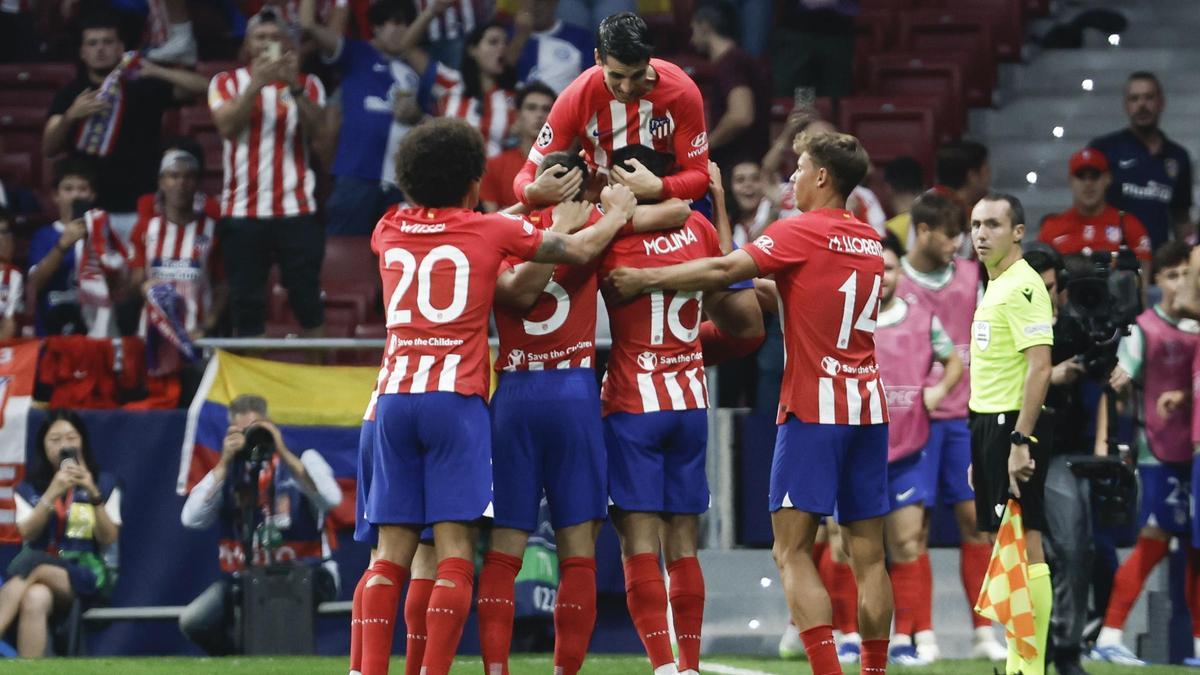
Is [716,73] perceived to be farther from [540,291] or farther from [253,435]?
Answer: [540,291]

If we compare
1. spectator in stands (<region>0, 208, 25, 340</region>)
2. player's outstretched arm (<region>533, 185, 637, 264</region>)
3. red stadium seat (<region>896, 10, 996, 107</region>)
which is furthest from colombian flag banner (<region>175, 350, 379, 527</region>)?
red stadium seat (<region>896, 10, 996, 107</region>)

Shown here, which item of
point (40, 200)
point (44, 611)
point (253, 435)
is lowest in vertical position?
point (44, 611)

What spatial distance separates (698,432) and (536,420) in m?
0.62

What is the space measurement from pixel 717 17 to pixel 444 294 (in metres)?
6.47

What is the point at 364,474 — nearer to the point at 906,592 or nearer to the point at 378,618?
the point at 378,618

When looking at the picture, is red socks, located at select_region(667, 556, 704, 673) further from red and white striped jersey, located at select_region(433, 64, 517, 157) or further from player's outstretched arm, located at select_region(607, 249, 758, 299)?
red and white striped jersey, located at select_region(433, 64, 517, 157)

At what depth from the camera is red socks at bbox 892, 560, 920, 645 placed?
9688 mm

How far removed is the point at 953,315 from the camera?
10.1m

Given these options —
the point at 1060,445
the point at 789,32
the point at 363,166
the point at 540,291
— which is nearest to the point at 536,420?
the point at 540,291

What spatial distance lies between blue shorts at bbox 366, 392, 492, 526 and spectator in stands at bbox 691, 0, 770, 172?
18.5 ft

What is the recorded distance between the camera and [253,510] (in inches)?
407

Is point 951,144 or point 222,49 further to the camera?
point 222,49

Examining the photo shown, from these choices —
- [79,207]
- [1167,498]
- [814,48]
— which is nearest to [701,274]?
[1167,498]

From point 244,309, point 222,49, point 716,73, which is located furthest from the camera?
point 222,49
